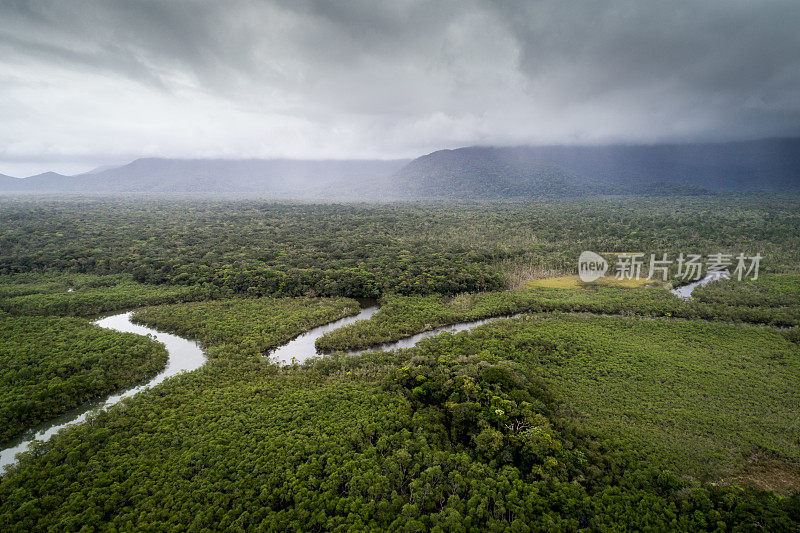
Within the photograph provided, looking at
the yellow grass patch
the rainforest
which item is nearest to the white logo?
the yellow grass patch

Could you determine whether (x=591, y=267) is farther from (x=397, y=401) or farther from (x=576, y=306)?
(x=397, y=401)

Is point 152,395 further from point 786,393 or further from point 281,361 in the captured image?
point 786,393

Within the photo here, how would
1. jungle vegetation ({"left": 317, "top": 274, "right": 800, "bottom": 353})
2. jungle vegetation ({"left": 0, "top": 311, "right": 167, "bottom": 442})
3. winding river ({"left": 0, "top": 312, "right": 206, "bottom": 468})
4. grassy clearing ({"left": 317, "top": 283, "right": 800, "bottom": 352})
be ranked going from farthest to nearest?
jungle vegetation ({"left": 317, "top": 274, "right": 800, "bottom": 353}) → grassy clearing ({"left": 317, "top": 283, "right": 800, "bottom": 352}) → jungle vegetation ({"left": 0, "top": 311, "right": 167, "bottom": 442}) → winding river ({"left": 0, "top": 312, "right": 206, "bottom": 468})

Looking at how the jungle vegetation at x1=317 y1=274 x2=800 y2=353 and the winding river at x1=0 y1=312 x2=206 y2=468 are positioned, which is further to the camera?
the jungle vegetation at x1=317 y1=274 x2=800 y2=353

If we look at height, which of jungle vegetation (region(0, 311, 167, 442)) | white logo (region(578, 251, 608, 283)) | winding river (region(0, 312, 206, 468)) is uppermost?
white logo (region(578, 251, 608, 283))

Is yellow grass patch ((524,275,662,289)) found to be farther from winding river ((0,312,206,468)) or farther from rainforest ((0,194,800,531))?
winding river ((0,312,206,468))

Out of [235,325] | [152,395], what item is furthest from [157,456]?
[235,325]

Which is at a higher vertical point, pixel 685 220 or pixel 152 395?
pixel 685 220
